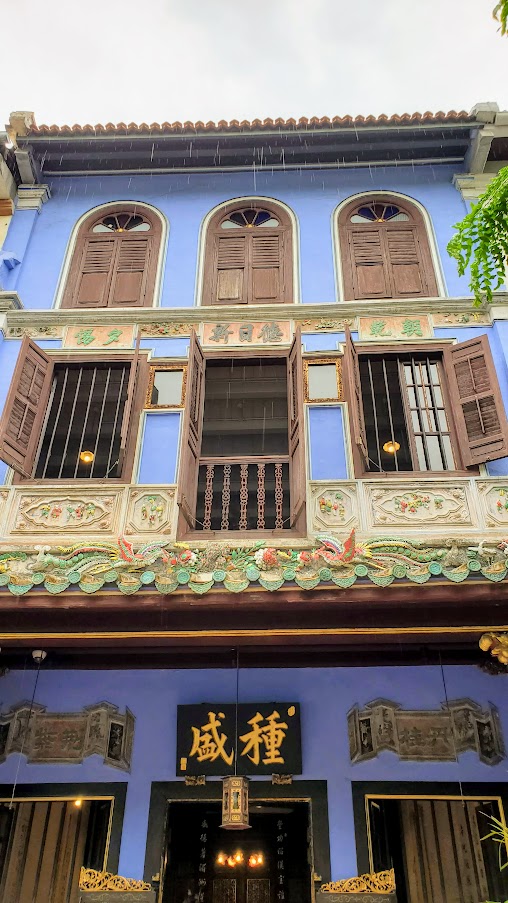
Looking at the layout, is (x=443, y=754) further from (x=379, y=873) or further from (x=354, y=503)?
(x=354, y=503)

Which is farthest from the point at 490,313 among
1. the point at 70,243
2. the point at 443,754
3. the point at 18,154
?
the point at 18,154

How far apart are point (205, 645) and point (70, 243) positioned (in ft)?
19.7

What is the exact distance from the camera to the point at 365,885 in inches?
227

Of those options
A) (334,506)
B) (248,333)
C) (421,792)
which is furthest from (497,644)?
(248,333)

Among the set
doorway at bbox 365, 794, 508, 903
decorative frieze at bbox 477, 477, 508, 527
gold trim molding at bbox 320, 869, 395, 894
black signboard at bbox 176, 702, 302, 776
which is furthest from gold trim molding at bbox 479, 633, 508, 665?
gold trim molding at bbox 320, 869, 395, 894

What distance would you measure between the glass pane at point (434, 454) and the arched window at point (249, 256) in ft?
8.57

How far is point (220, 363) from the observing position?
8055 millimetres

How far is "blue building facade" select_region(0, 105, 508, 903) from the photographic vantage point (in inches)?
216

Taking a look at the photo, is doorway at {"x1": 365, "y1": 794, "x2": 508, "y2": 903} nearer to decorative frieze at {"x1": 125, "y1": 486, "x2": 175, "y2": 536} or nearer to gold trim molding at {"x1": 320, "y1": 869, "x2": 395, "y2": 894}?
gold trim molding at {"x1": 320, "y1": 869, "x2": 395, "y2": 894}

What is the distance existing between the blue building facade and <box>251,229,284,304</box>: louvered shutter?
0.04 meters

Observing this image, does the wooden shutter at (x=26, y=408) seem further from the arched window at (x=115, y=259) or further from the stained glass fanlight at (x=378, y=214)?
the stained glass fanlight at (x=378, y=214)

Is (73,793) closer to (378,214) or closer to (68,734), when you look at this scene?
(68,734)

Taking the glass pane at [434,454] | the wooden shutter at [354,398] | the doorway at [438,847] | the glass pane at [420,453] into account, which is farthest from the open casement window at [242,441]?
the doorway at [438,847]

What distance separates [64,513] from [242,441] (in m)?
4.37
